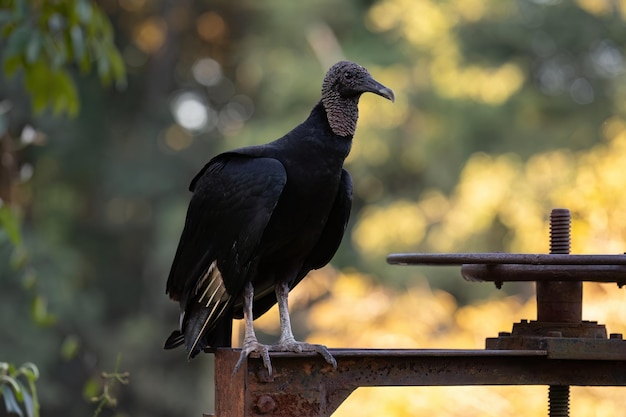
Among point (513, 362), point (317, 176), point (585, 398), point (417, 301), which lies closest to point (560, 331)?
point (513, 362)

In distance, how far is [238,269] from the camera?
296 centimetres

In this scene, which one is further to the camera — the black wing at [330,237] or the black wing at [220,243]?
the black wing at [330,237]

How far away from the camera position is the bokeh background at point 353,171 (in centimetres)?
647

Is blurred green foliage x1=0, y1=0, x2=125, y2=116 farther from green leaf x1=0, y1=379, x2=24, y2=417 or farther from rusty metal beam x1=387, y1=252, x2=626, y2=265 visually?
rusty metal beam x1=387, y1=252, x2=626, y2=265

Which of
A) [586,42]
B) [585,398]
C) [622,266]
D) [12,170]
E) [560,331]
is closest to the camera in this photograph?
[622,266]

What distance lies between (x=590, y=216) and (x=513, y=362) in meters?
3.41


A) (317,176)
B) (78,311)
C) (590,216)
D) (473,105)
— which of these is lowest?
(317,176)

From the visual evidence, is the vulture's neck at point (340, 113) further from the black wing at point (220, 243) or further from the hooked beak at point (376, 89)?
the black wing at point (220, 243)

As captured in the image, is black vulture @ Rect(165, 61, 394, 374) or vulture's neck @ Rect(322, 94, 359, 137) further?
vulture's neck @ Rect(322, 94, 359, 137)

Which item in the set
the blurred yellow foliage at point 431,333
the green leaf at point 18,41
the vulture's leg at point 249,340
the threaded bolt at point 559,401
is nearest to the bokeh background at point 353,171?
the blurred yellow foliage at point 431,333

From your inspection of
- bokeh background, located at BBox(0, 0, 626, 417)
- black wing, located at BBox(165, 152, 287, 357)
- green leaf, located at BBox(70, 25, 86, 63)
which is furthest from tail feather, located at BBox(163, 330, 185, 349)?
green leaf, located at BBox(70, 25, 86, 63)

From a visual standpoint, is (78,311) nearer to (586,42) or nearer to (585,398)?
(586,42)

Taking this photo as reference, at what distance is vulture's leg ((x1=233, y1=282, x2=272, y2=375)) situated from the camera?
2.54 meters

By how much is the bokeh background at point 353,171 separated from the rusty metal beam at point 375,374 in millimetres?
754
